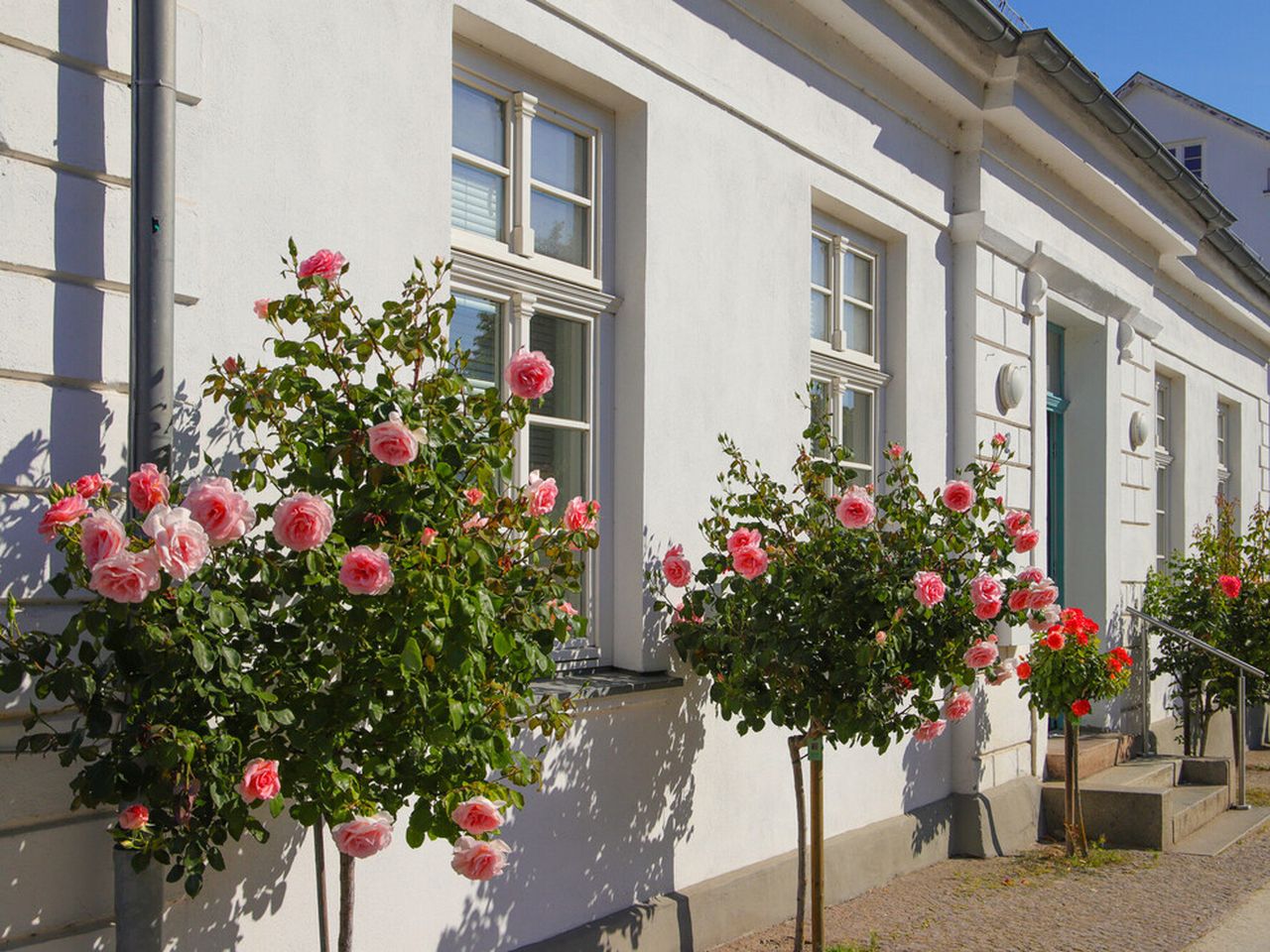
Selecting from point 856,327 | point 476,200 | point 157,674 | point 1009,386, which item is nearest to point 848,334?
point 856,327

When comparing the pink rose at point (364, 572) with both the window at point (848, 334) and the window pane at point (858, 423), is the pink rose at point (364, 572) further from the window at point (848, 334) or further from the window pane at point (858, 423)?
the window pane at point (858, 423)

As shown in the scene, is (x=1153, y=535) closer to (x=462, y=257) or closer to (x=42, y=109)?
(x=462, y=257)

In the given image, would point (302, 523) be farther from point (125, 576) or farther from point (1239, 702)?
→ point (1239, 702)

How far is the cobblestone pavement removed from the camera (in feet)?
19.1

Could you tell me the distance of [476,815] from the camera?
10.7ft

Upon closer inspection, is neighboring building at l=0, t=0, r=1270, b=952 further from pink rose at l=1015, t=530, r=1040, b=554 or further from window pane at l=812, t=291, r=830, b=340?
pink rose at l=1015, t=530, r=1040, b=554

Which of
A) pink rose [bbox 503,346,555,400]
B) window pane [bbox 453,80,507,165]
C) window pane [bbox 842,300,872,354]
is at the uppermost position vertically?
window pane [bbox 453,80,507,165]

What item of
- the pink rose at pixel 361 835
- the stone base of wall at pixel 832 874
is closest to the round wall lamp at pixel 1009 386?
the stone base of wall at pixel 832 874

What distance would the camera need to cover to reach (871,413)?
7395mm

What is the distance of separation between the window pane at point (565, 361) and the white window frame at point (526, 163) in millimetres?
191

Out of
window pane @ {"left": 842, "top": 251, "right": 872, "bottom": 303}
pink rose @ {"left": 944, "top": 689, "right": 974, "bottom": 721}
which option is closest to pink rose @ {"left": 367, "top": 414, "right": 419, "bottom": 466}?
pink rose @ {"left": 944, "top": 689, "right": 974, "bottom": 721}

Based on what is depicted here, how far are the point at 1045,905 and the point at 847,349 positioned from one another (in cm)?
293

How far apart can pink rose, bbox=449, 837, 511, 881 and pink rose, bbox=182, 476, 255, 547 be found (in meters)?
1.00

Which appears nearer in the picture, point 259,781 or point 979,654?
point 259,781
